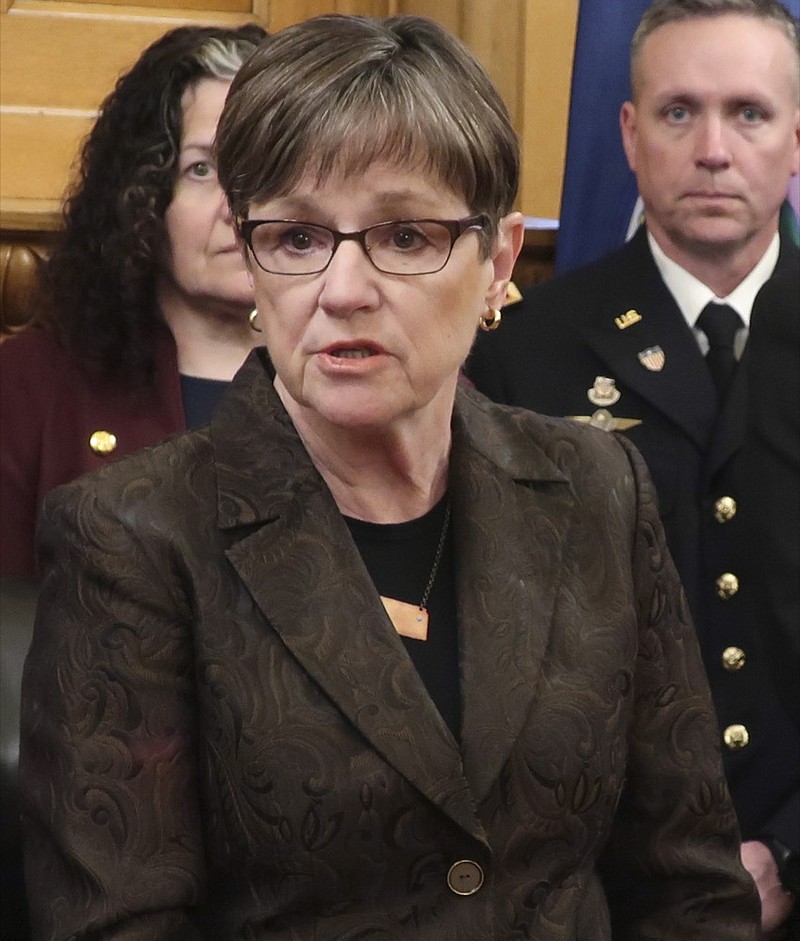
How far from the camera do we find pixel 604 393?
244cm

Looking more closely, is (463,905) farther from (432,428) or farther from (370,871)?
(432,428)

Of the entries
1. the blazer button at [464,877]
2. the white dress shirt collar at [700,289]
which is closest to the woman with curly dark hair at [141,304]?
the white dress shirt collar at [700,289]

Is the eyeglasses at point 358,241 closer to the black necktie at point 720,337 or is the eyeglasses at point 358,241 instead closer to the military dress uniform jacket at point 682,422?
the military dress uniform jacket at point 682,422

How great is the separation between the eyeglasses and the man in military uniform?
103 centimetres

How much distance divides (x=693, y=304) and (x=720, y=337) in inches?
2.9

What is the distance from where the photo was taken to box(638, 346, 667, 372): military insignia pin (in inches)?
95.0

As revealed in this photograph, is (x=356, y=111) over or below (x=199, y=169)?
over

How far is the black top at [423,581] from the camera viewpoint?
1.40 m

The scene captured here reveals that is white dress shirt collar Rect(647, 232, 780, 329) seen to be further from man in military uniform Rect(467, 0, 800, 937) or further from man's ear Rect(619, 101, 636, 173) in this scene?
man's ear Rect(619, 101, 636, 173)

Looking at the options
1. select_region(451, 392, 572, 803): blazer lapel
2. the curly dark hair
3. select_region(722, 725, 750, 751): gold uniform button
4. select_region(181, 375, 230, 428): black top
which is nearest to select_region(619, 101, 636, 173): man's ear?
the curly dark hair

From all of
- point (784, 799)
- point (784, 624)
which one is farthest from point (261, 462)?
point (784, 799)

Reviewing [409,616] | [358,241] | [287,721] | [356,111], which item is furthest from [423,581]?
[356,111]

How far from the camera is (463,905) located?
4.38 ft

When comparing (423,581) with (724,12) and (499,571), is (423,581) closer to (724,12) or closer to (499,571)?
(499,571)
